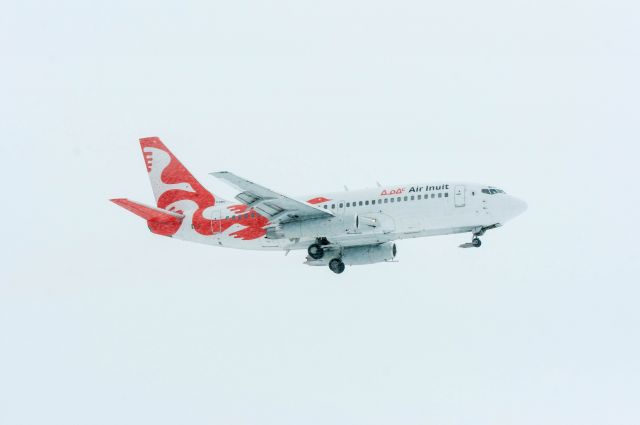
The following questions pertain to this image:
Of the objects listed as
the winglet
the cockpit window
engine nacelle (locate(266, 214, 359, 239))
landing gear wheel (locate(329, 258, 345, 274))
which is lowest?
landing gear wheel (locate(329, 258, 345, 274))

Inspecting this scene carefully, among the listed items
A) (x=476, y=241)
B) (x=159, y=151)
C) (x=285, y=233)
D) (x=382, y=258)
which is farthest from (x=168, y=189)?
(x=476, y=241)

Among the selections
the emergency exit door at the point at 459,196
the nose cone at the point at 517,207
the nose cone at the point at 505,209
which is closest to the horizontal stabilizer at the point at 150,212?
the emergency exit door at the point at 459,196

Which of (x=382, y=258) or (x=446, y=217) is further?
(x=382, y=258)

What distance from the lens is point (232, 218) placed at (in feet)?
210

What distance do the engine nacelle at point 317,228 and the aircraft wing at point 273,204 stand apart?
0.94ft

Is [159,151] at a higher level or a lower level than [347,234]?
higher

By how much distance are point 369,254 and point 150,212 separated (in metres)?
13.3

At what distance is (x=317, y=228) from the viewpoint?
61.0 m

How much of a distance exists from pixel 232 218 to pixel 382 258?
29.7 ft

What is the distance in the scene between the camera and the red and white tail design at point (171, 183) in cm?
6688

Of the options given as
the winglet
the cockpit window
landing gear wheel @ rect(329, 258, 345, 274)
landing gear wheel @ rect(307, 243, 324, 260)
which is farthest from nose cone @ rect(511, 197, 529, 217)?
the winglet

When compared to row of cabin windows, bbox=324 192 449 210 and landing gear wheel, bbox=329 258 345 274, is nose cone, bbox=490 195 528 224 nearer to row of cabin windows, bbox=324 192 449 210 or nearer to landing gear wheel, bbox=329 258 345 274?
row of cabin windows, bbox=324 192 449 210

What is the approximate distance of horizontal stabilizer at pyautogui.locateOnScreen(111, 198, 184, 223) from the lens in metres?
→ 65.0

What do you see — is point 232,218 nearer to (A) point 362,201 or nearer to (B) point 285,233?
(B) point 285,233
